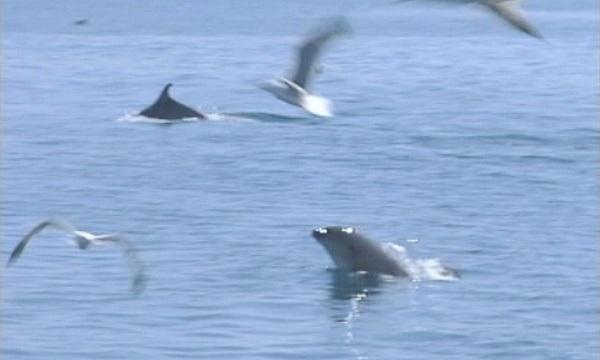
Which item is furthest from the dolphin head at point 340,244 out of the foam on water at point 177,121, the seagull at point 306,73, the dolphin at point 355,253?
the foam on water at point 177,121

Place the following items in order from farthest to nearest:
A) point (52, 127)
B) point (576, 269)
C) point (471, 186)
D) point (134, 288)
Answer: point (52, 127) → point (471, 186) → point (576, 269) → point (134, 288)

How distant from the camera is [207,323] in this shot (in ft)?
54.6

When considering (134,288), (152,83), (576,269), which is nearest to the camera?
(134,288)

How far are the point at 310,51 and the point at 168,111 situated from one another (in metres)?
18.2

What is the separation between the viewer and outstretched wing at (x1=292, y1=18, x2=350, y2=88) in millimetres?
11664

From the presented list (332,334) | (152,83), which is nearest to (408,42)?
(152,83)

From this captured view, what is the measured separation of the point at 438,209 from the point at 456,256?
279cm

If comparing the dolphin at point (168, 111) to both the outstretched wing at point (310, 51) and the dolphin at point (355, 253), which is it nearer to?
the dolphin at point (355, 253)

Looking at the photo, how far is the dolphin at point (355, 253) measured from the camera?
62.0 feet

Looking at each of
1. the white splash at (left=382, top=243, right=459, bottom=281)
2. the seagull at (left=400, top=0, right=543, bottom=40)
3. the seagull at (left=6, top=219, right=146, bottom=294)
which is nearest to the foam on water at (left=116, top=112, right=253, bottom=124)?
the white splash at (left=382, top=243, right=459, bottom=281)

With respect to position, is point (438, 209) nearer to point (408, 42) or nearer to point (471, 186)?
point (471, 186)

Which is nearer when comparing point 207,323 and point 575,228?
point 207,323

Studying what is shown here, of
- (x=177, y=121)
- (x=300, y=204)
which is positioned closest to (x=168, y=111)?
(x=177, y=121)

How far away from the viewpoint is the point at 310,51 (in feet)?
38.9
